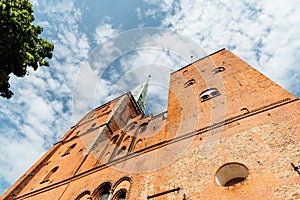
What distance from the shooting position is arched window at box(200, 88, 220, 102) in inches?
444

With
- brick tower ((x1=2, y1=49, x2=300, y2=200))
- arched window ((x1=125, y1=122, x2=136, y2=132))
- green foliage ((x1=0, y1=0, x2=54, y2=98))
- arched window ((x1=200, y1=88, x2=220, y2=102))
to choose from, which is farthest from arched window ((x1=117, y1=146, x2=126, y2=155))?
green foliage ((x1=0, y1=0, x2=54, y2=98))

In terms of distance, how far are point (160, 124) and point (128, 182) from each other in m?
4.22

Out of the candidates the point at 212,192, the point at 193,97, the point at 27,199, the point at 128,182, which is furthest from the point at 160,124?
the point at 27,199

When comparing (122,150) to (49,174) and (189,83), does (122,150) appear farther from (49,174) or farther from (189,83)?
(189,83)

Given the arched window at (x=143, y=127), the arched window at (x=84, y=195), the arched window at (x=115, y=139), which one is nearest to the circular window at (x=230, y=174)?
the arched window at (x=84, y=195)

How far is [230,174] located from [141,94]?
71.0 ft

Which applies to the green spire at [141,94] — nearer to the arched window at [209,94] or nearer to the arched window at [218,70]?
the arched window at [218,70]

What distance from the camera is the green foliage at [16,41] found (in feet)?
20.7

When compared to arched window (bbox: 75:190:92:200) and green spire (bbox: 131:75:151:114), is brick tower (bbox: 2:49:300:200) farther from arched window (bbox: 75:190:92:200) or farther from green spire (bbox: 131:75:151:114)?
green spire (bbox: 131:75:151:114)

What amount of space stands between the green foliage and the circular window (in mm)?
6245

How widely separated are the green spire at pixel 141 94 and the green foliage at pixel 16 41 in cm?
1859

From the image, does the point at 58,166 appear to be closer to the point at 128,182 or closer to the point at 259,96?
the point at 128,182

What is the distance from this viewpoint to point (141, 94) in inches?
1108

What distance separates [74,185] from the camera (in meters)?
10.5
